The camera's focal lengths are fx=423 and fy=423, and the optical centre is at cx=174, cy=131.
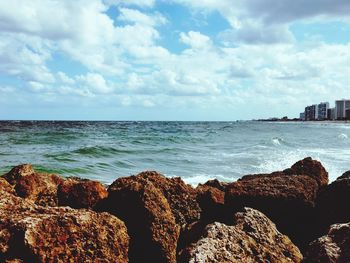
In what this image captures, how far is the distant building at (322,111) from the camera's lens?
178075mm

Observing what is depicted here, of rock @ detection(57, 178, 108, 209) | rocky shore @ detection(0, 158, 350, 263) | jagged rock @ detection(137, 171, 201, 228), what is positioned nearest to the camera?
rocky shore @ detection(0, 158, 350, 263)

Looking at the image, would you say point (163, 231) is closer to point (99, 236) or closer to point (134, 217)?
point (134, 217)

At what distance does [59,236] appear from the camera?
306 centimetres

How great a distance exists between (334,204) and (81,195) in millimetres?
3040

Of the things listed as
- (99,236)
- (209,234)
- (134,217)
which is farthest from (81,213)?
(209,234)

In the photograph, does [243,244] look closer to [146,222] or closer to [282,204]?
[146,222]

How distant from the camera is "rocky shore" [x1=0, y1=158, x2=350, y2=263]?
309 cm

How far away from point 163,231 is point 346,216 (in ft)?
7.64

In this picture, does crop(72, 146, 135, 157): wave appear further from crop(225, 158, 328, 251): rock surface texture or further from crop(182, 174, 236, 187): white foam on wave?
crop(225, 158, 328, 251): rock surface texture

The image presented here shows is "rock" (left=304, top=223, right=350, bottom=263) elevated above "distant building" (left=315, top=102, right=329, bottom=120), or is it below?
below

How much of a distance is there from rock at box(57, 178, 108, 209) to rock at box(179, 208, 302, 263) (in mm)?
1698

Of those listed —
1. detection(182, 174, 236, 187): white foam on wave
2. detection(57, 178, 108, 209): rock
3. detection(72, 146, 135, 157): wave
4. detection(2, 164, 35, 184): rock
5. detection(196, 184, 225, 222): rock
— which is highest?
detection(2, 164, 35, 184): rock

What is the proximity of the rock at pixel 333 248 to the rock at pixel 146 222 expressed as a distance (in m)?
1.24

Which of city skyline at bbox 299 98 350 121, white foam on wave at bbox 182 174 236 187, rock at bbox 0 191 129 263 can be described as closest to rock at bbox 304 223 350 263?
rock at bbox 0 191 129 263
